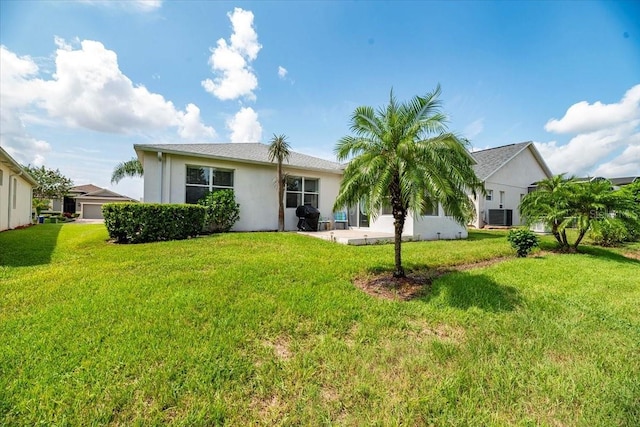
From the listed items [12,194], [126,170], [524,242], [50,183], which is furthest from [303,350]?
[50,183]

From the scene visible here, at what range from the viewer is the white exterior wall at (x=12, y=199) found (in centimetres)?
1244

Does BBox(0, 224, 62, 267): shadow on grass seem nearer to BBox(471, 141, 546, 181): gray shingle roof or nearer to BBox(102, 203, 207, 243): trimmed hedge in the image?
BBox(102, 203, 207, 243): trimmed hedge

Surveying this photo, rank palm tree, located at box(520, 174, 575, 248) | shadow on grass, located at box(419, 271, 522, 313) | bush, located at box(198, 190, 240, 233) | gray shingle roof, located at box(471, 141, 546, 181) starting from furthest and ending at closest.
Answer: gray shingle roof, located at box(471, 141, 546, 181), bush, located at box(198, 190, 240, 233), palm tree, located at box(520, 174, 575, 248), shadow on grass, located at box(419, 271, 522, 313)

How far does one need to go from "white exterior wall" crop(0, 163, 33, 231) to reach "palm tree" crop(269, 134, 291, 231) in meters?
12.3

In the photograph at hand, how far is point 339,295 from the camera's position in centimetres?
459

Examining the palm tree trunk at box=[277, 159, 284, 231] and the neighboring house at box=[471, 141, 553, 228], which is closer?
the palm tree trunk at box=[277, 159, 284, 231]

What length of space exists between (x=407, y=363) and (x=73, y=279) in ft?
20.1

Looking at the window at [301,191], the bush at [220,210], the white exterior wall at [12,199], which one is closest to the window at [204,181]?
the bush at [220,210]

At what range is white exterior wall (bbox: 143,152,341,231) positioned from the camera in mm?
10750

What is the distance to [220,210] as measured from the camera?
1137 centimetres

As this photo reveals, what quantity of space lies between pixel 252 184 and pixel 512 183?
20.9 meters

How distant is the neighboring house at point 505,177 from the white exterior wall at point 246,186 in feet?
36.8

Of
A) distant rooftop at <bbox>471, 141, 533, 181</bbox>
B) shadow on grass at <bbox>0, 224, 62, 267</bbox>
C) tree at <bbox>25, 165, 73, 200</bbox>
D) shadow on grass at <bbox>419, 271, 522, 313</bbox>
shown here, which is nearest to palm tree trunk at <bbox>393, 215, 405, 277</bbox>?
shadow on grass at <bbox>419, 271, 522, 313</bbox>

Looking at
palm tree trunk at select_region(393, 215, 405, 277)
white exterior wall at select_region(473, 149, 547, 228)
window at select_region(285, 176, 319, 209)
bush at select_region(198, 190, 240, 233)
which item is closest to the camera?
palm tree trunk at select_region(393, 215, 405, 277)
